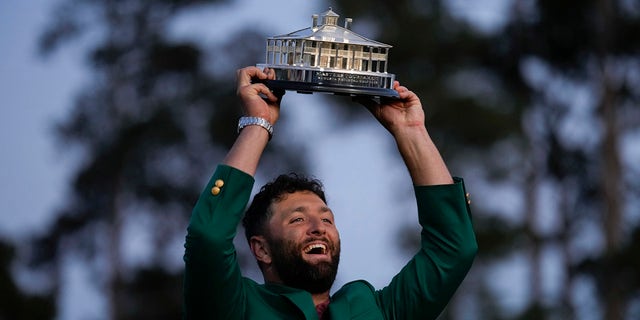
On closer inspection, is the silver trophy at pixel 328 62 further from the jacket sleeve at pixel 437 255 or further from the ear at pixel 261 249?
the ear at pixel 261 249

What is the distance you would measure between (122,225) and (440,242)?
70.8 ft

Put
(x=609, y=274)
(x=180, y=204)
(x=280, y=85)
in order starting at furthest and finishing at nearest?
(x=180, y=204) → (x=609, y=274) → (x=280, y=85)

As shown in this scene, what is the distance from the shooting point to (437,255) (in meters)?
6.11

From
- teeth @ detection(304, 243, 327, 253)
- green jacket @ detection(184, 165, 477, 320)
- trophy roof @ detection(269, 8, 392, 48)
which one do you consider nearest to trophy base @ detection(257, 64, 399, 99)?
trophy roof @ detection(269, 8, 392, 48)

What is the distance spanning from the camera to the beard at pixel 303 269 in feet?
19.5

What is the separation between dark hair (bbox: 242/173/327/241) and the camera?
20.4ft

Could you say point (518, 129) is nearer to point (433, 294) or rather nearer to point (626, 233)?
point (626, 233)

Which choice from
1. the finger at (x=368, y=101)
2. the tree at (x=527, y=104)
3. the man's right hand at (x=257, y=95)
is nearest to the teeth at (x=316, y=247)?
the man's right hand at (x=257, y=95)

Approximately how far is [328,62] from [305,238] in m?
0.68

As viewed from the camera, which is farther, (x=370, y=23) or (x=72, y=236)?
(x=72, y=236)

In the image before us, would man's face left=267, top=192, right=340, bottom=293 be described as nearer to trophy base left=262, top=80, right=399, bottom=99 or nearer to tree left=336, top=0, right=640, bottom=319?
trophy base left=262, top=80, right=399, bottom=99

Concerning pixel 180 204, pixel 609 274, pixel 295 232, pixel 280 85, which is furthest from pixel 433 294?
pixel 180 204

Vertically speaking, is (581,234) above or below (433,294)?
below

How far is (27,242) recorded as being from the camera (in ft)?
90.5
